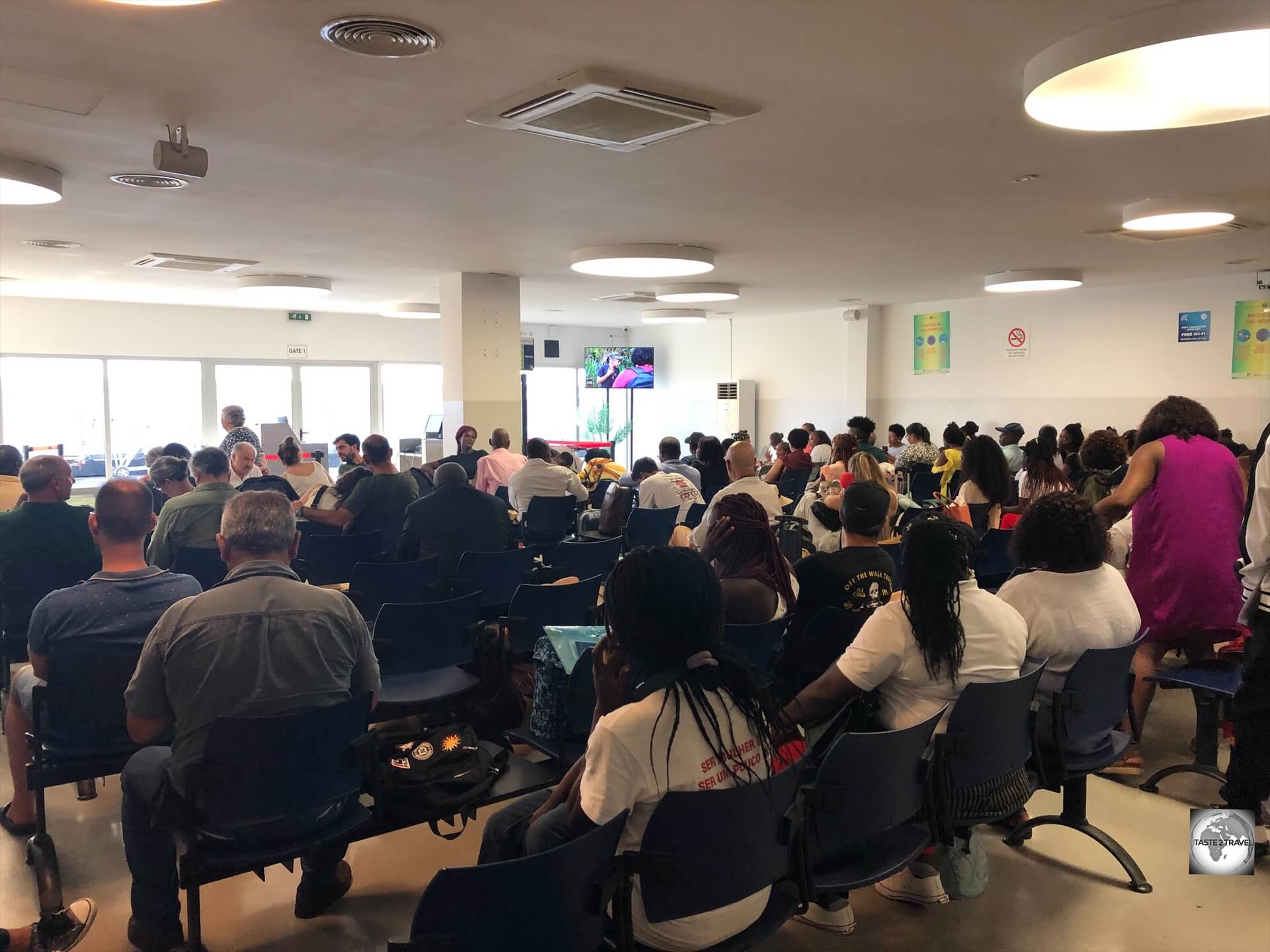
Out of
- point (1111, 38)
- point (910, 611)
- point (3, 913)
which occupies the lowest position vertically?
point (3, 913)

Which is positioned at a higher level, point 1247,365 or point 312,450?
point 1247,365

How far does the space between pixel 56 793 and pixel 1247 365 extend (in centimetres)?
1136

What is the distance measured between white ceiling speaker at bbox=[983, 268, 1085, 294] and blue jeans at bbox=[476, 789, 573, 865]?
29.5 feet

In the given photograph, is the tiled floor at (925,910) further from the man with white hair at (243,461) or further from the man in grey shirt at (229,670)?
the man with white hair at (243,461)

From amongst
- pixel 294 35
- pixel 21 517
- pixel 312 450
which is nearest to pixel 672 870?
pixel 294 35

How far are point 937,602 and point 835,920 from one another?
100cm

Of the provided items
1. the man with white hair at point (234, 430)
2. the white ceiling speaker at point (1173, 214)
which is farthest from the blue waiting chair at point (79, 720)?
the white ceiling speaker at point (1173, 214)

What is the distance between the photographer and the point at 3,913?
2734 mm

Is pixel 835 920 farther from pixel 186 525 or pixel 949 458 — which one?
pixel 949 458

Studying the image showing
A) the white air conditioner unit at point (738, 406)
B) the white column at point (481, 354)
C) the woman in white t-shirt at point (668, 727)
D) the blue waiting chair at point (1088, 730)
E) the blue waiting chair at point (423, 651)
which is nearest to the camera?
the woman in white t-shirt at point (668, 727)

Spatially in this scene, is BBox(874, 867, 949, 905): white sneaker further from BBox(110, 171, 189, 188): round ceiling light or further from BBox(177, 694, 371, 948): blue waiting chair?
BBox(110, 171, 189, 188): round ceiling light

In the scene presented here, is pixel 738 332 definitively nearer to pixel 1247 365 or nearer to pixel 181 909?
pixel 1247 365

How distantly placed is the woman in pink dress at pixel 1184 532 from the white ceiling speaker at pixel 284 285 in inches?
346

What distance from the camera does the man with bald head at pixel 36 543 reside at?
12.4 ft
